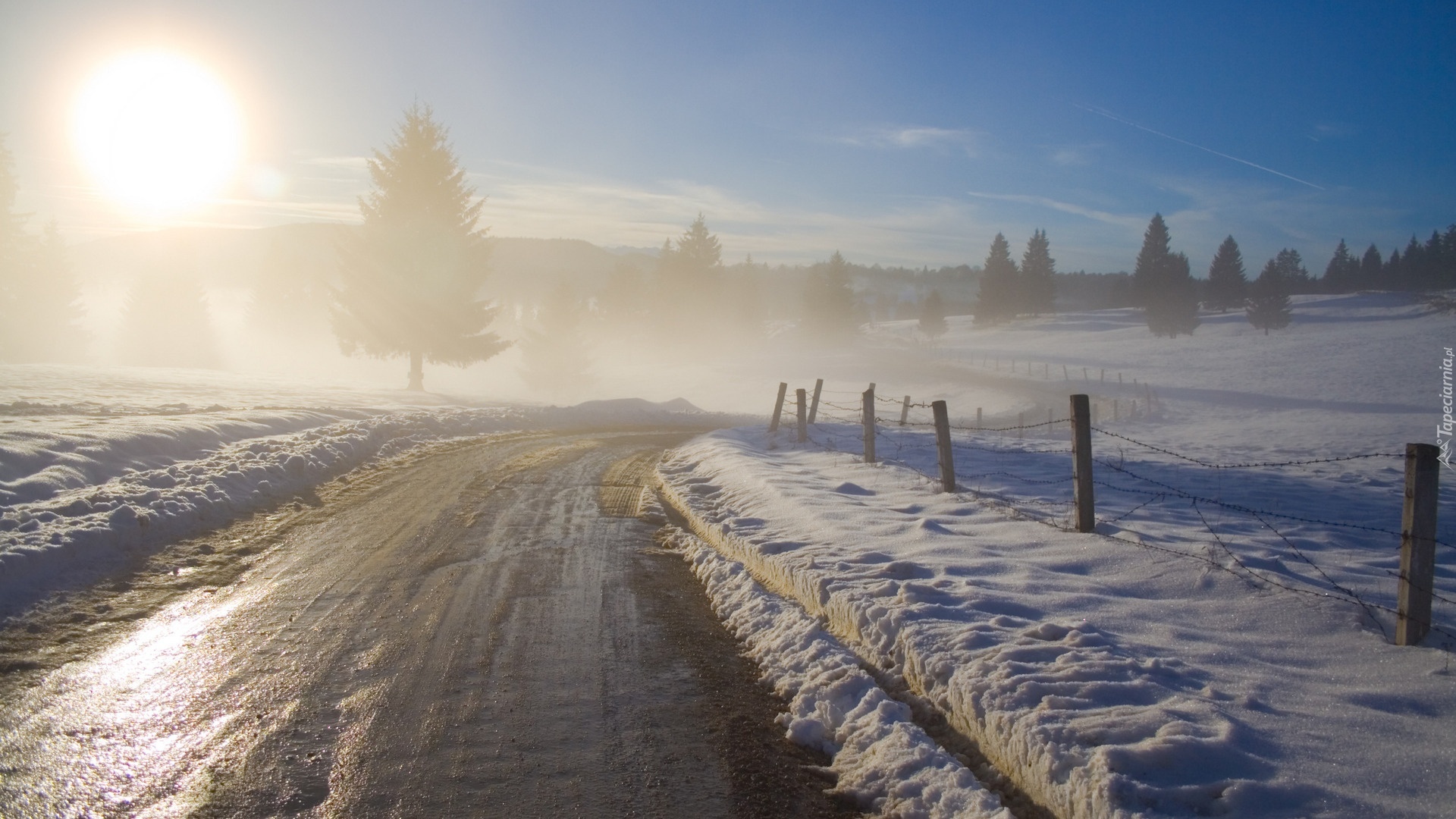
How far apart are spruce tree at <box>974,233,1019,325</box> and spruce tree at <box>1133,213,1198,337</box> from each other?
1274 centimetres

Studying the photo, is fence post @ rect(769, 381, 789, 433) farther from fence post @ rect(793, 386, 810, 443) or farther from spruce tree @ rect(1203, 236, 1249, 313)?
spruce tree @ rect(1203, 236, 1249, 313)

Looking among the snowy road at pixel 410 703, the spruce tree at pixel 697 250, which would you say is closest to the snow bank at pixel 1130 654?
the snowy road at pixel 410 703

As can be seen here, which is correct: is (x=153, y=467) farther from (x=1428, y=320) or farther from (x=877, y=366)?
(x=1428, y=320)

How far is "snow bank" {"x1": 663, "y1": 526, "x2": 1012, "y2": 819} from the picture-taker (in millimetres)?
3584

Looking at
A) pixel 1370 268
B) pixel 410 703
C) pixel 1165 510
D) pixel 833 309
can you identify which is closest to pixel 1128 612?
pixel 410 703

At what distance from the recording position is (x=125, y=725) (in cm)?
390

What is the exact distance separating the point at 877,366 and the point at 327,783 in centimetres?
5456

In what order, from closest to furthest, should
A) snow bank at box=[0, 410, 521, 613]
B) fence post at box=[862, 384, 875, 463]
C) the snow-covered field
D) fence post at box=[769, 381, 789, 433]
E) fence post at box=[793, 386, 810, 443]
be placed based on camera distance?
the snow-covered field
snow bank at box=[0, 410, 521, 613]
fence post at box=[862, 384, 875, 463]
fence post at box=[793, 386, 810, 443]
fence post at box=[769, 381, 789, 433]

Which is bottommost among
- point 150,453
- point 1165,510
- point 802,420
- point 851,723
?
point 1165,510

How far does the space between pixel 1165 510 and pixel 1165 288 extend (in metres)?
65.4

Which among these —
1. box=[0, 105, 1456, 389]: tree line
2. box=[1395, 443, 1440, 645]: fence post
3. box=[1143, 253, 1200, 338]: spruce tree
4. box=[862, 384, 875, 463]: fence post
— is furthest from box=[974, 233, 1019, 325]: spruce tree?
box=[1395, 443, 1440, 645]: fence post

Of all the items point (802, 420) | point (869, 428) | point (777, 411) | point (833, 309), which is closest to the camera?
point (869, 428)

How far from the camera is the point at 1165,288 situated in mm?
66750

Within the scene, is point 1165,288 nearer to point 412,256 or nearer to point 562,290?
point 562,290
